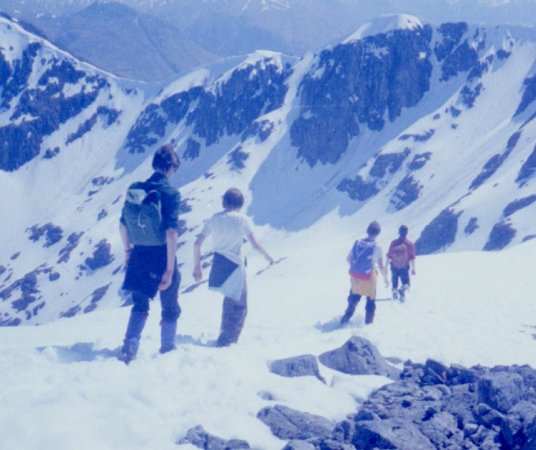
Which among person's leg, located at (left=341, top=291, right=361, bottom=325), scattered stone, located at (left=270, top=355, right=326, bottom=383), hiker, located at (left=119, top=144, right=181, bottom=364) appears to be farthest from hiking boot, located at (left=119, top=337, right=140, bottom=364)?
person's leg, located at (left=341, top=291, right=361, bottom=325)

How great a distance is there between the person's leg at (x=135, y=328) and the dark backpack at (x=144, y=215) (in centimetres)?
84

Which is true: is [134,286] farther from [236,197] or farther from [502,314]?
[502,314]

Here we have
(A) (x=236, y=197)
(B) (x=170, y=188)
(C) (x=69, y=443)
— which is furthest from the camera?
(A) (x=236, y=197)

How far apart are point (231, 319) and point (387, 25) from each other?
566 feet

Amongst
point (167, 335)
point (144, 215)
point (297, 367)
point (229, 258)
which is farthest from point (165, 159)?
point (297, 367)

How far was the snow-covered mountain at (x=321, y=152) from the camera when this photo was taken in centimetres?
13312


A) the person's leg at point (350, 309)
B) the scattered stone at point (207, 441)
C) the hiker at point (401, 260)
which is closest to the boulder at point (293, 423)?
the scattered stone at point (207, 441)

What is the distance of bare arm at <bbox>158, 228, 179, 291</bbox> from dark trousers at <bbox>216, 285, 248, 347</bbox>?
1.63 metres

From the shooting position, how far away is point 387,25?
173 metres

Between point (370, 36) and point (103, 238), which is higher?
point (370, 36)

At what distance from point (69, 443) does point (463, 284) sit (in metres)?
16.8

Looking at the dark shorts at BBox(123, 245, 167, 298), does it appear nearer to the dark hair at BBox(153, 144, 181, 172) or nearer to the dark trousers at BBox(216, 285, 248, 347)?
the dark hair at BBox(153, 144, 181, 172)

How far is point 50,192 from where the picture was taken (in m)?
197

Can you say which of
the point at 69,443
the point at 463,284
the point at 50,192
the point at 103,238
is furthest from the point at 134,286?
the point at 50,192
